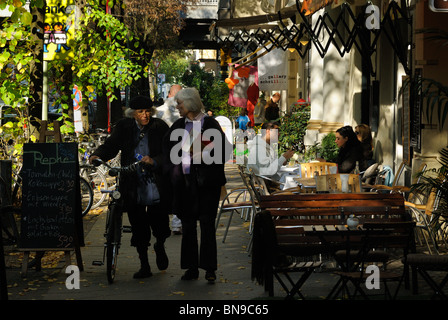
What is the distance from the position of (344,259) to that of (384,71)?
9574 millimetres

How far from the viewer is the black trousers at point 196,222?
9.31m

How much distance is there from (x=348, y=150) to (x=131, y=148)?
5077 mm

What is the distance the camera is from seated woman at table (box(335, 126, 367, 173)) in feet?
45.9

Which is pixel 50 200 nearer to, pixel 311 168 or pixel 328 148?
pixel 311 168

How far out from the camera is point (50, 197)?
9953 mm

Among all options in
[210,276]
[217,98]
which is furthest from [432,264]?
[217,98]

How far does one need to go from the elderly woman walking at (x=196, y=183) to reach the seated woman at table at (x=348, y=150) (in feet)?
15.8

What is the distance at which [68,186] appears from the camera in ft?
32.8

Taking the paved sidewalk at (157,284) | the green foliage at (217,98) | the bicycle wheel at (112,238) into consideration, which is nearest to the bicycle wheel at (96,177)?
the paved sidewalk at (157,284)

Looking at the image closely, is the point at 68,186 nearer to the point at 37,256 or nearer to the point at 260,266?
the point at 37,256

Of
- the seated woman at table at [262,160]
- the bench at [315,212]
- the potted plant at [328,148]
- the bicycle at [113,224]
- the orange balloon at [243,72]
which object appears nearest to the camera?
the bench at [315,212]

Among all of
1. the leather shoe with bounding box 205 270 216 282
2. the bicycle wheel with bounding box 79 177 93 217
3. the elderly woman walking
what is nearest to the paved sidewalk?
the leather shoe with bounding box 205 270 216 282

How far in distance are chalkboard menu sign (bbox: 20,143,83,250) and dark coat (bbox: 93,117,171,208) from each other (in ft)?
1.49

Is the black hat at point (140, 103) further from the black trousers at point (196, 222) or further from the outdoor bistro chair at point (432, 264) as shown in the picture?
the outdoor bistro chair at point (432, 264)
